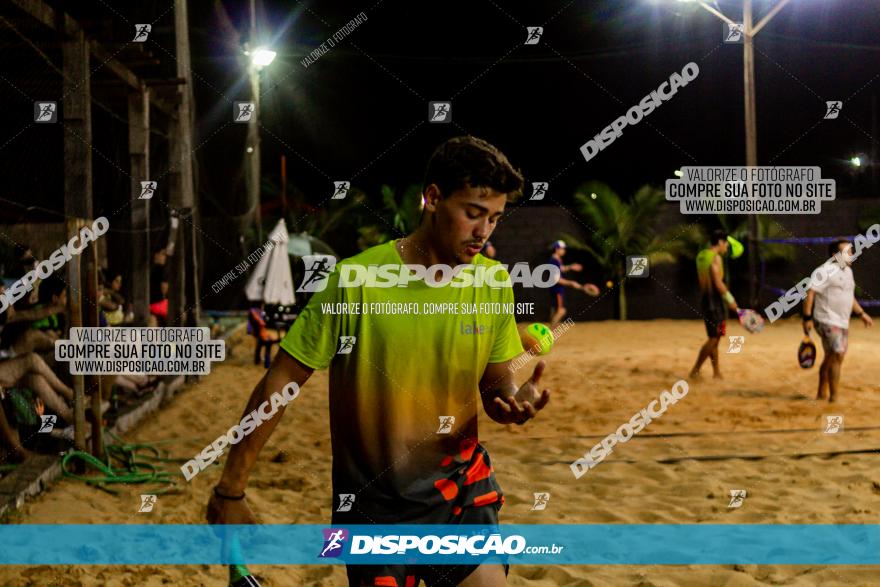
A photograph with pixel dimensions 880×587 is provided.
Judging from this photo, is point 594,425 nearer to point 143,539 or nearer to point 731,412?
point 731,412

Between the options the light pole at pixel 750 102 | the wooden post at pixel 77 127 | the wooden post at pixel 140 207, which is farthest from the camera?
the light pole at pixel 750 102

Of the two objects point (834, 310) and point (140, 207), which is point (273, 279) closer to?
point (140, 207)

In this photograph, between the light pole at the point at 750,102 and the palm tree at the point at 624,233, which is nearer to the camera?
the light pole at the point at 750,102

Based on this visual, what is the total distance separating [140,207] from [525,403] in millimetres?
9336

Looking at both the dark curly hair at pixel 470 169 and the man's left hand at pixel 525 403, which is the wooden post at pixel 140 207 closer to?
the dark curly hair at pixel 470 169

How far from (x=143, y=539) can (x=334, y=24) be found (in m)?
27.3

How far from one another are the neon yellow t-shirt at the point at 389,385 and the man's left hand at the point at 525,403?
0.18 m

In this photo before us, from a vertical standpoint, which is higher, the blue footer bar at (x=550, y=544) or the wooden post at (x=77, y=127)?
the wooden post at (x=77, y=127)

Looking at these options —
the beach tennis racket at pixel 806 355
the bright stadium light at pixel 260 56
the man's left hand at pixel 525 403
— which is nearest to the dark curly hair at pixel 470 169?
the man's left hand at pixel 525 403

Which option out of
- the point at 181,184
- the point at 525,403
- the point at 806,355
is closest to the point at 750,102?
the point at 806,355

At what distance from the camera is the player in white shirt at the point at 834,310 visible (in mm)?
9031

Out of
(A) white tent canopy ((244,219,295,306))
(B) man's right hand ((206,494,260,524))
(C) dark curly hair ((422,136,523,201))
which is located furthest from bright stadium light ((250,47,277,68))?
(B) man's right hand ((206,494,260,524))

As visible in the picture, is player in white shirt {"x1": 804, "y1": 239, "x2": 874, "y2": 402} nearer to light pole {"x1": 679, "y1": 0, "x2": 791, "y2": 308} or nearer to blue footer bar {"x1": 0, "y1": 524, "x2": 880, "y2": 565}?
blue footer bar {"x1": 0, "y1": 524, "x2": 880, "y2": 565}

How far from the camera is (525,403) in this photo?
2410 millimetres
